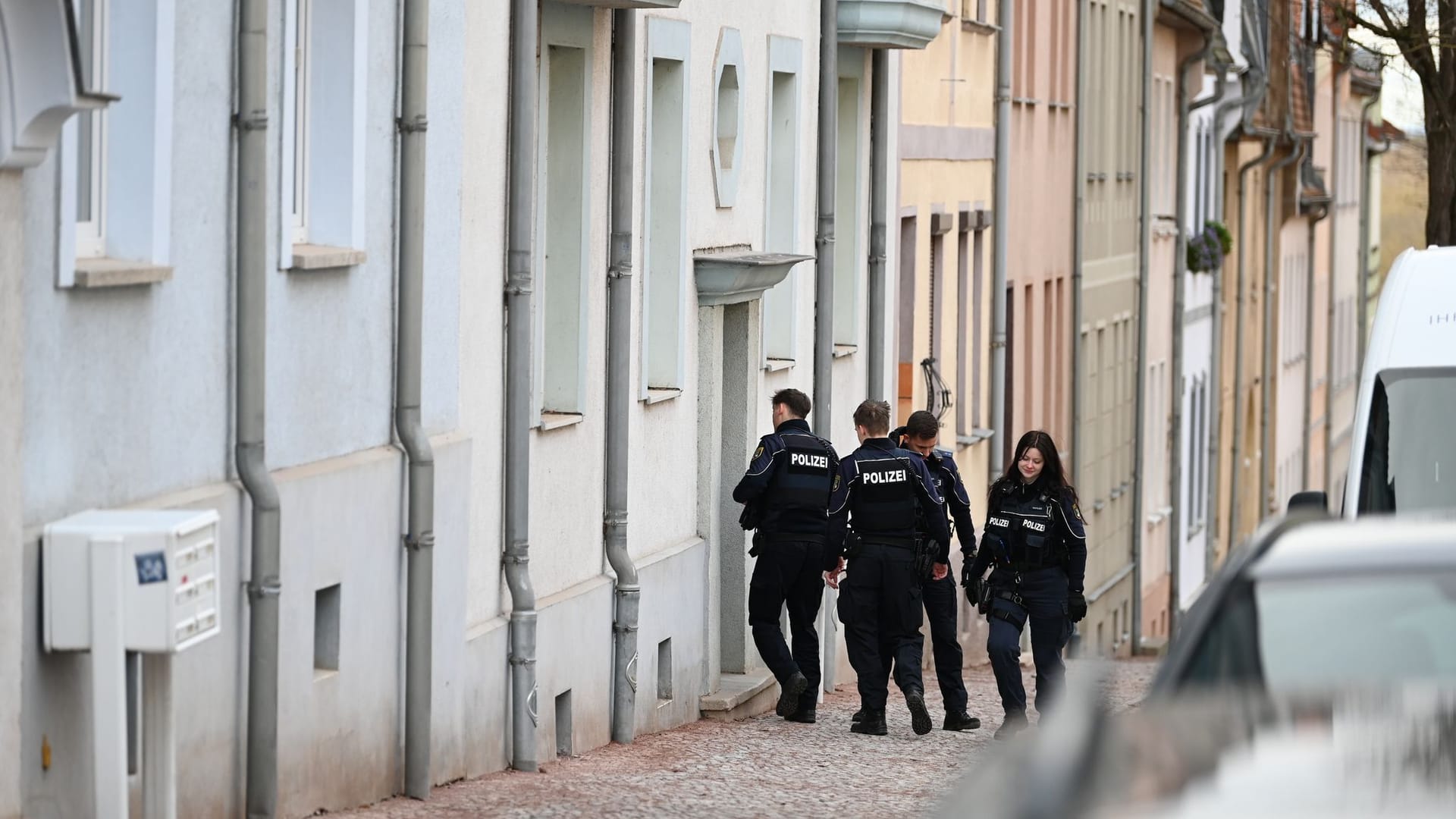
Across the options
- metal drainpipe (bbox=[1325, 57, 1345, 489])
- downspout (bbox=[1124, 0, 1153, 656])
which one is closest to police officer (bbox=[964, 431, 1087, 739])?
downspout (bbox=[1124, 0, 1153, 656])

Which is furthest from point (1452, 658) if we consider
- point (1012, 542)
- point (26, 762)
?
point (1012, 542)

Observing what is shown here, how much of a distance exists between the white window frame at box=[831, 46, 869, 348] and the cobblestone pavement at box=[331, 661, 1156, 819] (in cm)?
509

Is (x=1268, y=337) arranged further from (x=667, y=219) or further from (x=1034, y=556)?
(x=1034, y=556)

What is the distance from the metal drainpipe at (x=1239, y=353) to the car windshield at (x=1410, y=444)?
35507 millimetres

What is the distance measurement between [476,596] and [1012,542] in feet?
10.1

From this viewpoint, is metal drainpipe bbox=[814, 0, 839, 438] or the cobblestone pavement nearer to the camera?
the cobblestone pavement

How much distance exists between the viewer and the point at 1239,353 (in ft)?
→ 154

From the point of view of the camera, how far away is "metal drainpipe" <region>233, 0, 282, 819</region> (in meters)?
10.1

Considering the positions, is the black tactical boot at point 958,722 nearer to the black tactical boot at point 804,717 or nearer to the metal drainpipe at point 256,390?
the black tactical boot at point 804,717

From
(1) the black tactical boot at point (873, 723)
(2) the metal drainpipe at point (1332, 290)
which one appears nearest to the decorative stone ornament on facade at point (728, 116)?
(1) the black tactical boot at point (873, 723)

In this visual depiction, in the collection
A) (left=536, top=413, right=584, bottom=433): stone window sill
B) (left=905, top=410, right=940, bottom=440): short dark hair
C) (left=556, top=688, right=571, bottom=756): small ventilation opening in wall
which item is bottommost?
(left=556, top=688, right=571, bottom=756): small ventilation opening in wall

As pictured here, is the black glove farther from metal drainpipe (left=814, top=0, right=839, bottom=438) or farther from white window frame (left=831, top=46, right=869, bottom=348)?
white window frame (left=831, top=46, right=869, bottom=348)

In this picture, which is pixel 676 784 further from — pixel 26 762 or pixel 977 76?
pixel 977 76

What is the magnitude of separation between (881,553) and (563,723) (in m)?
2.17
